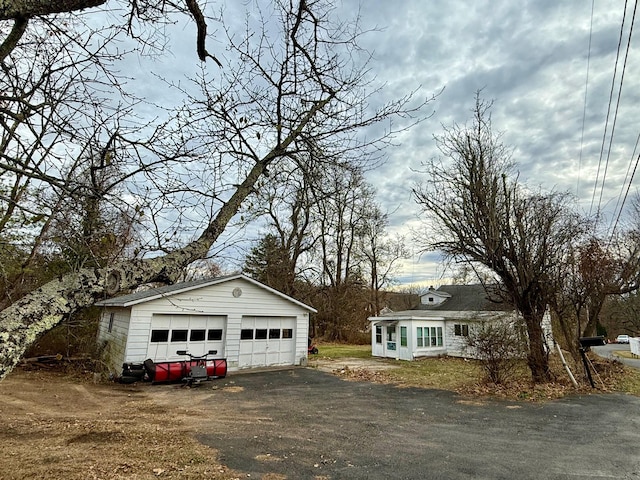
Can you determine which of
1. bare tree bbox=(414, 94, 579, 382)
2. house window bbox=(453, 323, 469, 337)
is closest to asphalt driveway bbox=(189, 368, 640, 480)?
bare tree bbox=(414, 94, 579, 382)

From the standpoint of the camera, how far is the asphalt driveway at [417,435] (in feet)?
15.3

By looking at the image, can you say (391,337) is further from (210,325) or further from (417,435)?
(417,435)

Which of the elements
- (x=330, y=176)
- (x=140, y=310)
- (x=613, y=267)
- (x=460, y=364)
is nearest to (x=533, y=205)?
(x=613, y=267)

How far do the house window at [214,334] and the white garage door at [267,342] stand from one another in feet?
2.96

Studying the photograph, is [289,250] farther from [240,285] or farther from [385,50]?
[385,50]

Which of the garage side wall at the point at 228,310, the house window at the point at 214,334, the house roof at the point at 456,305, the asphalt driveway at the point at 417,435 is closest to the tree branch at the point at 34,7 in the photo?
the asphalt driveway at the point at 417,435

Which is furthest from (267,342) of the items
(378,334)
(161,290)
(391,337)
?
(378,334)

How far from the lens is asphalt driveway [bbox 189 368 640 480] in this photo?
4.66 m

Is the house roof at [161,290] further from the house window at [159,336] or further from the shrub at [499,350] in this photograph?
the shrub at [499,350]

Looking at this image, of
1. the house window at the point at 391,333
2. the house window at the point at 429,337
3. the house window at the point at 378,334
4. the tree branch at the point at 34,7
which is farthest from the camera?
the house window at the point at 378,334

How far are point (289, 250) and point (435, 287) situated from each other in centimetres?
1106

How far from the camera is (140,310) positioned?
11539 mm

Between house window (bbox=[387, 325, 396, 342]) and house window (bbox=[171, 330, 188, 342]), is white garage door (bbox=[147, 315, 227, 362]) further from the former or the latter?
house window (bbox=[387, 325, 396, 342])

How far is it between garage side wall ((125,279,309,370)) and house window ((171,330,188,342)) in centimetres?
65
